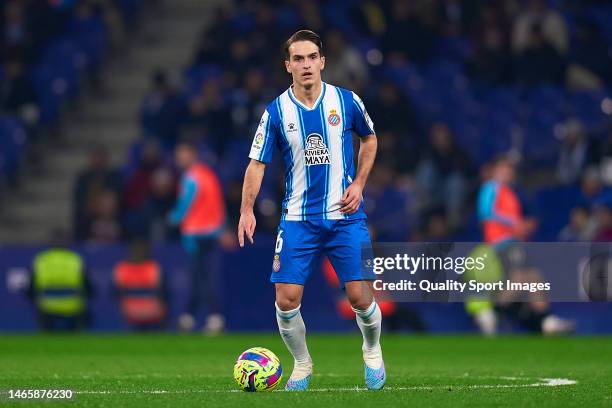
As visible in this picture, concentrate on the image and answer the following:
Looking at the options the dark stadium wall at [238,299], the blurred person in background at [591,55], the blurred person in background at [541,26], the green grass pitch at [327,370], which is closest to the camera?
the green grass pitch at [327,370]

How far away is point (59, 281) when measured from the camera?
17.6 meters

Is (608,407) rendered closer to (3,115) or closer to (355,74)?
(355,74)

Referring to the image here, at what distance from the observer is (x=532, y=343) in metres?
14.9

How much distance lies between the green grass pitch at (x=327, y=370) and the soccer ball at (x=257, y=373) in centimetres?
11

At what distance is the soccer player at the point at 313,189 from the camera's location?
8445mm

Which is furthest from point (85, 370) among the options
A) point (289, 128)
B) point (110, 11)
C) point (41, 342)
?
point (110, 11)

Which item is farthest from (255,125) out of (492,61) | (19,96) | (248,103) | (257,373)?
(257,373)

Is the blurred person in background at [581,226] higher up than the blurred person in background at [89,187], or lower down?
lower down

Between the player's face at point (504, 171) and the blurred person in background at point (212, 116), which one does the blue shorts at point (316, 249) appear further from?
the blurred person in background at point (212, 116)

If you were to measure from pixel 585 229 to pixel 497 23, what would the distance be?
5452 mm

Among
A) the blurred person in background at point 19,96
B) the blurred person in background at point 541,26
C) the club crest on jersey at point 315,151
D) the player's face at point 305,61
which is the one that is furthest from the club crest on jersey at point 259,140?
the blurred person in background at point 19,96

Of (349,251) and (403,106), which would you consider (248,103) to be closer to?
(403,106)

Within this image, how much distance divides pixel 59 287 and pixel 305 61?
9958mm

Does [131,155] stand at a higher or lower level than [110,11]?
lower
